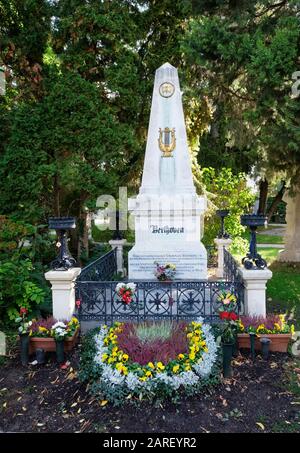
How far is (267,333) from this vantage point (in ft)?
18.1

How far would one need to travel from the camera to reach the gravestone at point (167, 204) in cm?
817

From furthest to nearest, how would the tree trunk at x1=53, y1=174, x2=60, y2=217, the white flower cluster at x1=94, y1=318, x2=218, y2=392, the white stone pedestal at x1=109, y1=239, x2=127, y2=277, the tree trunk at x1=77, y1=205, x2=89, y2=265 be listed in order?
the tree trunk at x1=77, y1=205, x2=89, y2=265
the tree trunk at x1=53, y1=174, x2=60, y2=217
the white stone pedestal at x1=109, y1=239, x2=127, y2=277
the white flower cluster at x1=94, y1=318, x2=218, y2=392

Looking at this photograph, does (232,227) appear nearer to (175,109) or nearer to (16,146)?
(175,109)

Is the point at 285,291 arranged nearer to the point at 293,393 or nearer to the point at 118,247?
the point at 118,247

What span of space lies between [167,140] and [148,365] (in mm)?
5651

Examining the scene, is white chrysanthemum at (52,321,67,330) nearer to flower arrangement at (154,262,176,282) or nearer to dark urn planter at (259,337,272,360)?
flower arrangement at (154,262,176,282)

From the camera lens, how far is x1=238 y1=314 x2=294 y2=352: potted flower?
5516 millimetres

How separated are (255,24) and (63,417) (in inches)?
443

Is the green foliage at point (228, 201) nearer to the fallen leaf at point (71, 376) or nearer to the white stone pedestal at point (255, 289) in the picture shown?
the white stone pedestal at point (255, 289)

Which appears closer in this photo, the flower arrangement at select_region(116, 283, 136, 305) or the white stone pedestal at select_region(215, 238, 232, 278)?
the flower arrangement at select_region(116, 283, 136, 305)

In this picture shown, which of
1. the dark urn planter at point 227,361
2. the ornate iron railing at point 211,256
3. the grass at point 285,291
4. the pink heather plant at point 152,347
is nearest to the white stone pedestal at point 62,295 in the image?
the pink heather plant at point 152,347

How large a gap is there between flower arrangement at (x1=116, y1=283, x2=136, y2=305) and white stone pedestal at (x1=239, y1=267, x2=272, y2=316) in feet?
6.20

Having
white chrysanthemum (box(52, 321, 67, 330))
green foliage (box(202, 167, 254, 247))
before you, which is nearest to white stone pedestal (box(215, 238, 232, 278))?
green foliage (box(202, 167, 254, 247))
